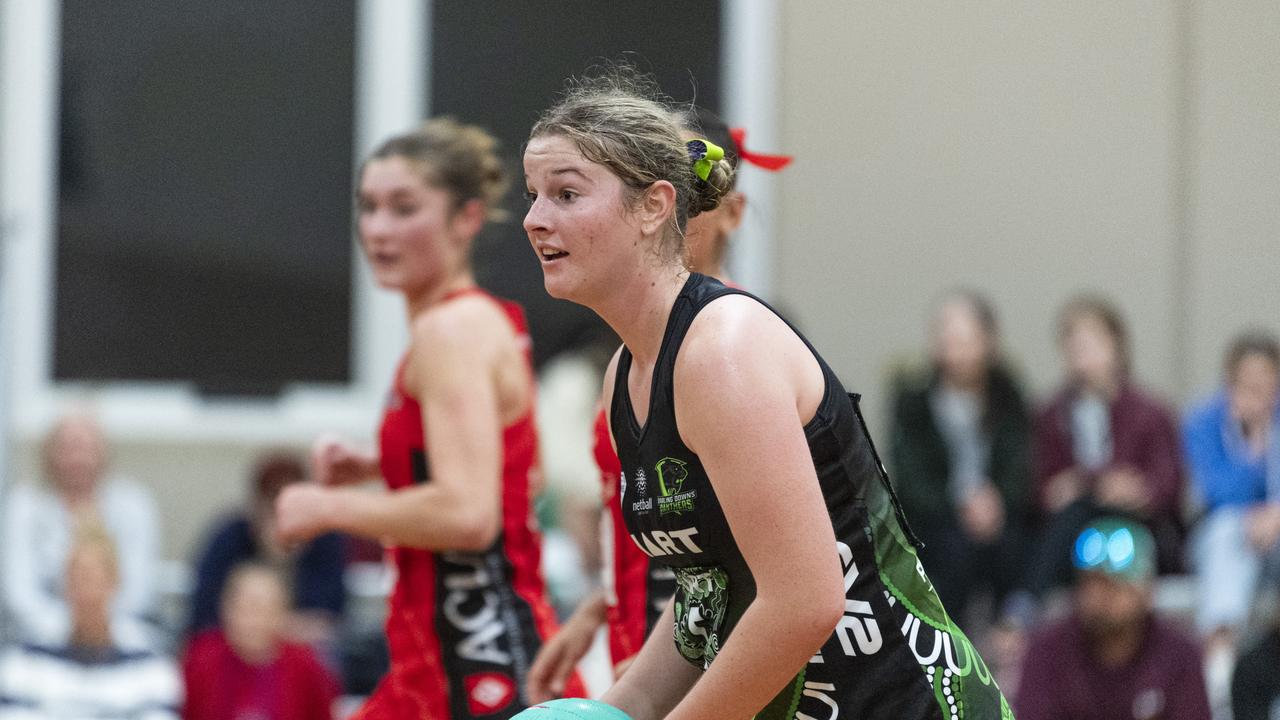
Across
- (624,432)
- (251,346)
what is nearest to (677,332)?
(624,432)

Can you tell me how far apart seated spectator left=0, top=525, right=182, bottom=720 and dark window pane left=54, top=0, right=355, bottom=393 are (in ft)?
7.07

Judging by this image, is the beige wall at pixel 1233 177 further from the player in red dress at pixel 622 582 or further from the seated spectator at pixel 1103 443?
the player in red dress at pixel 622 582

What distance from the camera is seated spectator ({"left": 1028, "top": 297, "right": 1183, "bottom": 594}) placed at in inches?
277

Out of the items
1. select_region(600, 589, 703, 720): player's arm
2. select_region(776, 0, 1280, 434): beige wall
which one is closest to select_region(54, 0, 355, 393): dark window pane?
select_region(776, 0, 1280, 434): beige wall

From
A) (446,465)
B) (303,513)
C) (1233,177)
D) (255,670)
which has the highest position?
(1233,177)

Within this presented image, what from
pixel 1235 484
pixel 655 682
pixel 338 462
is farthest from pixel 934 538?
pixel 655 682

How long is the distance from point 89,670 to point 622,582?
3650mm

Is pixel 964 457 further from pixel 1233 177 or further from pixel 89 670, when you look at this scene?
pixel 89 670

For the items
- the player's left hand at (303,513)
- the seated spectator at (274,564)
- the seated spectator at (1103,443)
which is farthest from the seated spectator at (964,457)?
the player's left hand at (303,513)

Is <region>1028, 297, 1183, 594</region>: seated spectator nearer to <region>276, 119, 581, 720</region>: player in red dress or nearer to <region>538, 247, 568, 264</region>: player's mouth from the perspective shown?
<region>276, 119, 581, 720</region>: player in red dress

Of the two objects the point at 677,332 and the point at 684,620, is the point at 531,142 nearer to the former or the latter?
the point at 677,332

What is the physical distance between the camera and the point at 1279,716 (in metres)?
5.18

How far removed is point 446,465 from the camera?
347 cm

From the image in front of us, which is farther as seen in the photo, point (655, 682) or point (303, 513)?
point (303, 513)
